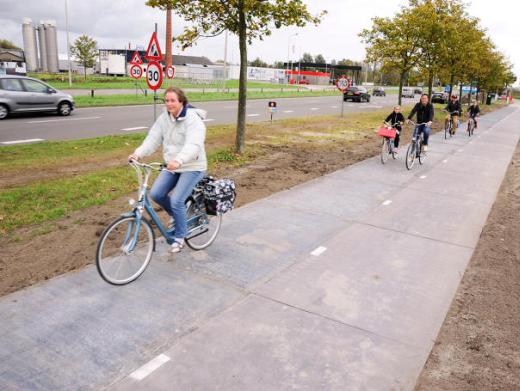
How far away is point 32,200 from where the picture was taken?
716 cm

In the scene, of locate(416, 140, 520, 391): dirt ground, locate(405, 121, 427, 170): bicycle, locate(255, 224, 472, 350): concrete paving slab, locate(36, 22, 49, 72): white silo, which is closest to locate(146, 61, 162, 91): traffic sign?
locate(405, 121, 427, 170): bicycle

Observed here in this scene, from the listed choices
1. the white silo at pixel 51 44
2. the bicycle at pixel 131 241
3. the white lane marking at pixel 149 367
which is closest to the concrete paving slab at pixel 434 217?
the bicycle at pixel 131 241

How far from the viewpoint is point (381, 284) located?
192 inches

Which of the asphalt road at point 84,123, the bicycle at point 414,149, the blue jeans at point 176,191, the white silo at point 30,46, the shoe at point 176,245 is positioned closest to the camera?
the blue jeans at point 176,191

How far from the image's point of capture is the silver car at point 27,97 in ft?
55.9

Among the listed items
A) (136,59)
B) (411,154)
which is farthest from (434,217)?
(136,59)

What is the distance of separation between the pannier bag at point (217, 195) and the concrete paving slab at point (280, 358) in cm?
150

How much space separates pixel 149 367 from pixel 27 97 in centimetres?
1738

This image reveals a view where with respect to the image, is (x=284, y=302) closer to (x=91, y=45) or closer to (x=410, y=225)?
(x=410, y=225)

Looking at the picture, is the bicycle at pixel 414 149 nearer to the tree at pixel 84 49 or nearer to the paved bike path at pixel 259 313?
the paved bike path at pixel 259 313

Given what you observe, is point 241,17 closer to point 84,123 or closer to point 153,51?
point 153,51

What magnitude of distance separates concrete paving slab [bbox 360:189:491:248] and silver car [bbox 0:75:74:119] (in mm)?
15154

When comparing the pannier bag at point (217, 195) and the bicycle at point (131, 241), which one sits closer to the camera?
the bicycle at point (131, 241)

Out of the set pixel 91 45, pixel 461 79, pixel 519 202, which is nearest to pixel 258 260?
pixel 519 202
